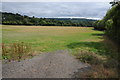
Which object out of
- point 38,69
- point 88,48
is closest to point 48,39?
point 88,48

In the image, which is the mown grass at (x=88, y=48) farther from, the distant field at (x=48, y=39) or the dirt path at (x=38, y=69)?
the dirt path at (x=38, y=69)

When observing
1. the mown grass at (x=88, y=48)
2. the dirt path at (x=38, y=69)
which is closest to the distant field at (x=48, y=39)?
the mown grass at (x=88, y=48)

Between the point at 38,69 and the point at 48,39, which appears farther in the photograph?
the point at 48,39

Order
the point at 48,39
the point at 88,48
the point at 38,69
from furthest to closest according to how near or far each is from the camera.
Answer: the point at 48,39, the point at 88,48, the point at 38,69

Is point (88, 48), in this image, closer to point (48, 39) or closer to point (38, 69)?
point (38, 69)

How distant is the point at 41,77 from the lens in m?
6.05

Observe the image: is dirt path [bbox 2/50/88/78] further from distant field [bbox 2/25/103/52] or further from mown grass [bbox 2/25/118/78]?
distant field [bbox 2/25/103/52]

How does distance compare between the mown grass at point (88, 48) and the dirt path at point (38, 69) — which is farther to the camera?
the mown grass at point (88, 48)

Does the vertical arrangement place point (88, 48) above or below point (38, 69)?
above

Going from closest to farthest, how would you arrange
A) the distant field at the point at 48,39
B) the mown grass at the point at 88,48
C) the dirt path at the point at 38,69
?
the dirt path at the point at 38,69, the mown grass at the point at 88,48, the distant field at the point at 48,39

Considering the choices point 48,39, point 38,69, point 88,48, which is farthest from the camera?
point 48,39

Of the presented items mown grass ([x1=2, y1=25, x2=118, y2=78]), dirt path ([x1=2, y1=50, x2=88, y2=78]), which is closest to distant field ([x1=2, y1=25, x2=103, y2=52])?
mown grass ([x1=2, y1=25, x2=118, y2=78])

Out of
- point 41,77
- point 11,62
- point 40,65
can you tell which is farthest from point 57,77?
point 11,62

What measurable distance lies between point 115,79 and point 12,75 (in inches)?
168
